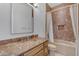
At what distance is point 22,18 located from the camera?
122cm

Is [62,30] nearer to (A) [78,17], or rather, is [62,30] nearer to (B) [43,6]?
(A) [78,17]

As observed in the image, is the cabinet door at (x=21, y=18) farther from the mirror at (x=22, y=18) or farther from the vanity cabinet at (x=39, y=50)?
the vanity cabinet at (x=39, y=50)

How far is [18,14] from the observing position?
3.94ft

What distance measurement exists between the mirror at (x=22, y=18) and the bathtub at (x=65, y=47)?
0.33 meters

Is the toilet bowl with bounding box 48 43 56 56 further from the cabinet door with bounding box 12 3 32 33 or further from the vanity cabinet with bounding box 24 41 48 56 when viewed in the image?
the cabinet door with bounding box 12 3 32 33

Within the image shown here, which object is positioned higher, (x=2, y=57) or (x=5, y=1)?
(x=5, y=1)

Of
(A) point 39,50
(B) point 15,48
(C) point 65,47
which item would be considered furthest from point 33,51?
(C) point 65,47

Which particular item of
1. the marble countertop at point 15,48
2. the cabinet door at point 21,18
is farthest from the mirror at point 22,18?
the marble countertop at point 15,48

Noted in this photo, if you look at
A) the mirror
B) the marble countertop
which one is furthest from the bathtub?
the mirror

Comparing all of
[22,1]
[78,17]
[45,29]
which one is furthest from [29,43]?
[78,17]

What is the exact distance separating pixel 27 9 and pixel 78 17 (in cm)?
55

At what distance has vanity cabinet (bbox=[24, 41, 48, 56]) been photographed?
3.85 feet

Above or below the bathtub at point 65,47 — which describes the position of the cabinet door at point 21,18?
above

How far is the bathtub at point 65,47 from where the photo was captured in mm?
1198
